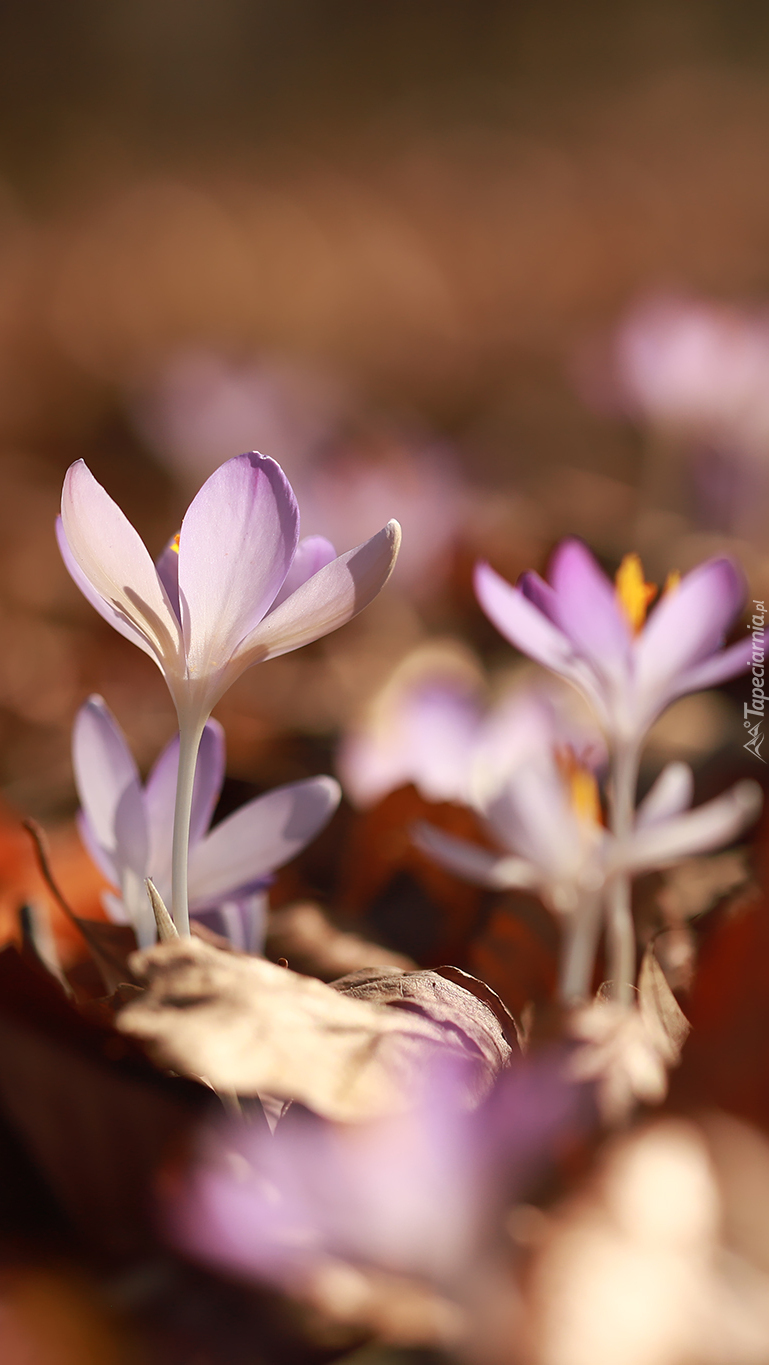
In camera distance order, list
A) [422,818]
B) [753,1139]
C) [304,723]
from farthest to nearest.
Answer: [304,723] → [422,818] → [753,1139]

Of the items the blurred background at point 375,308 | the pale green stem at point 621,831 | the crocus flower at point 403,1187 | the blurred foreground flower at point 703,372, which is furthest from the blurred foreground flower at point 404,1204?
the blurred foreground flower at point 703,372

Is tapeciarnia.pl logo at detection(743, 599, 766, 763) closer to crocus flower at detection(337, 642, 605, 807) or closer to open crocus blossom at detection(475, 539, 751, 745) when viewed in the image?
crocus flower at detection(337, 642, 605, 807)

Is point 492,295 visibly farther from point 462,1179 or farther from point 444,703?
point 462,1179

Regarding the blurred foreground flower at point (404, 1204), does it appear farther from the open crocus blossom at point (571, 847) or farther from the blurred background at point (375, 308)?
the blurred background at point (375, 308)

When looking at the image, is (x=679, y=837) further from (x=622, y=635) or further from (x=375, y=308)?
(x=375, y=308)

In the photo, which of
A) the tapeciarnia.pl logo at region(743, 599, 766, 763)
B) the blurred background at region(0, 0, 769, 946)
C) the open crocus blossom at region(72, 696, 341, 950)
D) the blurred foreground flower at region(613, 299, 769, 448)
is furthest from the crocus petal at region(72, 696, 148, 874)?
the blurred foreground flower at region(613, 299, 769, 448)

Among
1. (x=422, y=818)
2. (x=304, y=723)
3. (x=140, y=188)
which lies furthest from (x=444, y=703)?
(x=140, y=188)
